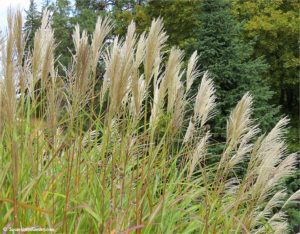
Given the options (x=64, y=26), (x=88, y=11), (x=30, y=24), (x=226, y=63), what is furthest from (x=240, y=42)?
(x=64, y=26)

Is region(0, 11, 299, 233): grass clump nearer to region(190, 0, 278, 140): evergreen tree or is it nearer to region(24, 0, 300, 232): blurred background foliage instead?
region(24, 0, 300, 232): blurred background foliage

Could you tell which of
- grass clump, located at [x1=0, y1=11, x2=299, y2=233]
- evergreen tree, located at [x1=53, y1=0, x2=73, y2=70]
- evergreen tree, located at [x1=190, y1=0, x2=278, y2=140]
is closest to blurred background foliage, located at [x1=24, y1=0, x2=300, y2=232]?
evergreen tree, located at [x1=190, y1=0, x2=278, y2=140]

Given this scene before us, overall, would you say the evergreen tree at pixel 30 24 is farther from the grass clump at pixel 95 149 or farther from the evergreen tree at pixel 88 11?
the evergreen tree at pixel 88 11

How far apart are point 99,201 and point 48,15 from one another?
0.92 m

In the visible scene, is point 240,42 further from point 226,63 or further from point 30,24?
point 30,24

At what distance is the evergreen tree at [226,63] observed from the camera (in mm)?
8219

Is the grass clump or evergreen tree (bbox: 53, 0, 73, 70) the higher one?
evergreen tree (bbox: 53, 0, 73, 70)

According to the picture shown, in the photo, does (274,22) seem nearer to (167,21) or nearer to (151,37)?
(167,21)

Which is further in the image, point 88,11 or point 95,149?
point 88,11

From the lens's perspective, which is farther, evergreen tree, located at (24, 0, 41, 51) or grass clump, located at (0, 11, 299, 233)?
evergreen tree, located at (24, 0, 41, 51)

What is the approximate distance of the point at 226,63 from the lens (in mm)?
8719

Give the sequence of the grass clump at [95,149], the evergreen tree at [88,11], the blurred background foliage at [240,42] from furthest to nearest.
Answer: the evergreen tree at [88,11], the blurred background foliage at [240,42], the grass clump at [95,149]

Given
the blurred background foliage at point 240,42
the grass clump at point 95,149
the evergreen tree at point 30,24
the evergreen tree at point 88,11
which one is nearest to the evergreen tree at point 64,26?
the evergreen tree at point 88,11

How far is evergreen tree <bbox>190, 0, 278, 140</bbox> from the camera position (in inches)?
324
